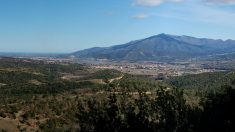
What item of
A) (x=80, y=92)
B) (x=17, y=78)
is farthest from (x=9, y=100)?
(x=17, y=78)

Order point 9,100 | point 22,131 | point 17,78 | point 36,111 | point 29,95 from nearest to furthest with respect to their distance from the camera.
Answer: point 22,131 → point 36,111 → point 9,100 → point 29,95 → point 17,78

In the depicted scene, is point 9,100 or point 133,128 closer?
point 133,128

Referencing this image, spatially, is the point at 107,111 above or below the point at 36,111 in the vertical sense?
above

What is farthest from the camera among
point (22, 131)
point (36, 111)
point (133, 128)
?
point (36, 111)

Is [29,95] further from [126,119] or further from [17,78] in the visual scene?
[126,119]

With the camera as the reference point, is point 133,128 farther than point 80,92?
No

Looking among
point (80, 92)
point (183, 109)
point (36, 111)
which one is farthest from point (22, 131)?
point (80, 92)

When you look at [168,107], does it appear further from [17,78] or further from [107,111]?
[17,78]

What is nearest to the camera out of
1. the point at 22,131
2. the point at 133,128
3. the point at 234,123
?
the point at 234,123

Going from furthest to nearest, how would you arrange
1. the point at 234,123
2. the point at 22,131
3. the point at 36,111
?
1. the point at 36,111
2. the point at 22,131
3. the point at 234,123
